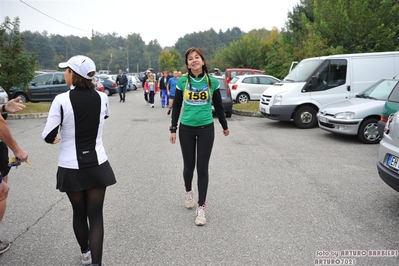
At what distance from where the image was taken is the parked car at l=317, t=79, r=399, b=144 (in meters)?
8.11

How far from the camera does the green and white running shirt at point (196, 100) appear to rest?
12.7 ft

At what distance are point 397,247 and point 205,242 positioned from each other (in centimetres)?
182

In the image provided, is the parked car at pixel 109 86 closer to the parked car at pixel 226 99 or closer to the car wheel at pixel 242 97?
the car wheel at pixel 242 97

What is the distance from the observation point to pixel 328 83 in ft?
33.9

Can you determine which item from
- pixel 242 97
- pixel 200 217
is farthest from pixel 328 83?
pixel 200 217

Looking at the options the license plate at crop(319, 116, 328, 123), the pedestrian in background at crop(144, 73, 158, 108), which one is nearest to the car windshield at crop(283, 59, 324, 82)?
the license plate at crop(319, 116, 328, 123)

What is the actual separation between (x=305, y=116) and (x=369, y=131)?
2492 mm

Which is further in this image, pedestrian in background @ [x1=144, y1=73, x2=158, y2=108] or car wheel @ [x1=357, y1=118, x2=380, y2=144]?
pedestrian in background @ [x1=144, y1=73, x2=158, y2=108]

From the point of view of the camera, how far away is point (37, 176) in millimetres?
5750

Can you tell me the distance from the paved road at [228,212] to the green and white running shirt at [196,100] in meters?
1.14

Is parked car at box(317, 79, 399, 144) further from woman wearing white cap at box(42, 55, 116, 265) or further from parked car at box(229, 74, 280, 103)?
parked car at box(229, 74, 280, 103)

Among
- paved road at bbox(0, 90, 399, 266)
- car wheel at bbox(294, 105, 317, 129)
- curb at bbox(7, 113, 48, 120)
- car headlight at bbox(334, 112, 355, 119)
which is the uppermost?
car headlight at bbox(334, 112, 355, 119)

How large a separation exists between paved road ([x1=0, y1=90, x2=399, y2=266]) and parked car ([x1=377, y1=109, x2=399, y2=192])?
0.43m

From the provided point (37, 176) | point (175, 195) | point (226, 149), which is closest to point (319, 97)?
point (226, 149)
